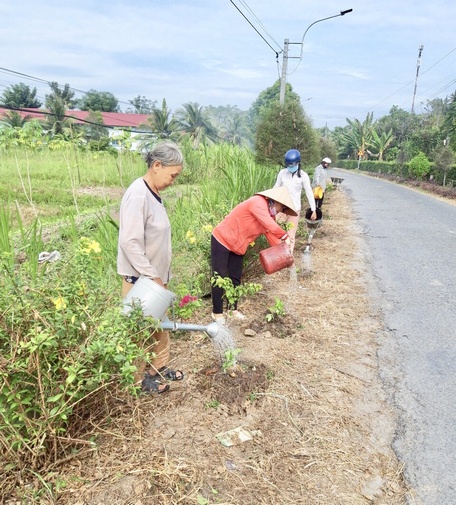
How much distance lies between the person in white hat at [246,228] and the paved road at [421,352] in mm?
1319

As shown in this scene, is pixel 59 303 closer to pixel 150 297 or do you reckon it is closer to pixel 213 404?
pixel 150 297

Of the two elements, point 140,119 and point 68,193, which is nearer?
point 68,193

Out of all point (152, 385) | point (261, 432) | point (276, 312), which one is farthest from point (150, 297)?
point (276, 312)

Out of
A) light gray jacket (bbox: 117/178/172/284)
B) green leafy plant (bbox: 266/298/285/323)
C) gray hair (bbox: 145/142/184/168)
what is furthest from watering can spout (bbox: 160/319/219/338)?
green leafy plant (bbox: 266/298/285/323)

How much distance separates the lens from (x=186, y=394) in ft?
8.11

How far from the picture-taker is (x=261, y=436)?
2174mm

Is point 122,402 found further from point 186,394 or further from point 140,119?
point 140,119

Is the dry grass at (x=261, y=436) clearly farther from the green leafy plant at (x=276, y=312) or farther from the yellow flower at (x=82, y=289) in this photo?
the yellow flower at (x=82, y=289)

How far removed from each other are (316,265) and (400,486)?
3724 mm

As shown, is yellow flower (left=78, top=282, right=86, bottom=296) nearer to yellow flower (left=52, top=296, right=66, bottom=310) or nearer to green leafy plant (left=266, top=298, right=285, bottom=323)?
yellow flower (left=52, top=296, right=66, bottom=310)

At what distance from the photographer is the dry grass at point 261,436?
1782 millimetres

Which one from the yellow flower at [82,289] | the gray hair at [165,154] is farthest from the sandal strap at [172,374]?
the gray hair at [165,154]

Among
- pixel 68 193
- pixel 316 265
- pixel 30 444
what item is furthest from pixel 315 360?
pixel 68 193

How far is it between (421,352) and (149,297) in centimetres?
234
